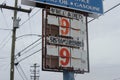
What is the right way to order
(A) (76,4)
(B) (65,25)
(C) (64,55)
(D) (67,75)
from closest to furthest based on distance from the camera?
(C) (64,55)
(D) (67,75)
(B) (65,25)
(A) (76,4)

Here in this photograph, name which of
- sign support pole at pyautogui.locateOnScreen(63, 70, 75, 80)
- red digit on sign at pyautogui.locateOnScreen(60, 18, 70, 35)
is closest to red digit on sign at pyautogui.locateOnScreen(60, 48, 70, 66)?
sign support pole at pyautogui.locateOnScreen(63, 70, 75, 80)

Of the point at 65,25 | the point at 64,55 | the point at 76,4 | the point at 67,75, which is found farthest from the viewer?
the point at 76,4

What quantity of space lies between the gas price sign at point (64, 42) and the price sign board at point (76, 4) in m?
0.31

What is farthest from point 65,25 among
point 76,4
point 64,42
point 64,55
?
point 64,55

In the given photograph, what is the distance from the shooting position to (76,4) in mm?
16766

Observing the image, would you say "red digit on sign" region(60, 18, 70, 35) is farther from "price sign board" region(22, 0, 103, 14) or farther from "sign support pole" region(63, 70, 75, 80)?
"sign support pole" region(63, 70, 75, 80)

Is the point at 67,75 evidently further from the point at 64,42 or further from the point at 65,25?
the point at 65,25

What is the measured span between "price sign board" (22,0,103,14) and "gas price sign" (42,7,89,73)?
0.31 meters

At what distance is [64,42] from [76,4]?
1861 mm

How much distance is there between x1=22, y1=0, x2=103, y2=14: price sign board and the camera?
16.2 metres

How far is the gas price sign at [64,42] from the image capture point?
15596mm

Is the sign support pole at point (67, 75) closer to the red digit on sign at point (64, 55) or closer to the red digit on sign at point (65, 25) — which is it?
the red digit on sign at point (64, 55)

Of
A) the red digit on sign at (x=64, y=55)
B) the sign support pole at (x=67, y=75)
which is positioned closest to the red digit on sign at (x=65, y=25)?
the red digit on sign at (x=64, y=55)

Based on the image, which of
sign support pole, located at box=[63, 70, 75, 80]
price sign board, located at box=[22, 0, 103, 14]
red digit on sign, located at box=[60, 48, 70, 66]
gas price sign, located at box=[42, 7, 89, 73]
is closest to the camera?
gas price sign, located at box=[42, 7, 89, 73]
